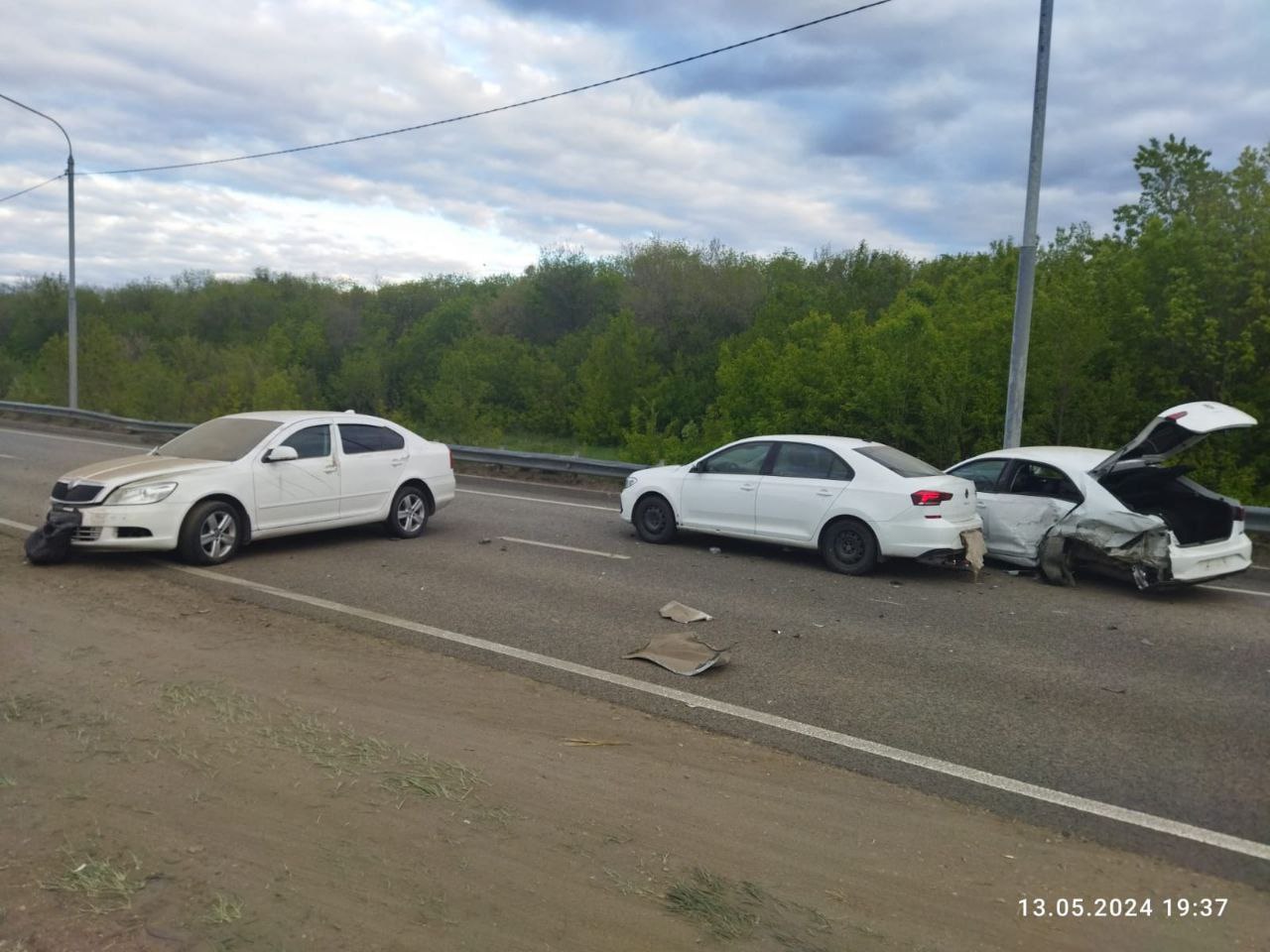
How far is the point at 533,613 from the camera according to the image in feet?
28.4

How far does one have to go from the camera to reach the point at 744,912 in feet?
12.5

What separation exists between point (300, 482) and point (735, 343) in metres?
34.8

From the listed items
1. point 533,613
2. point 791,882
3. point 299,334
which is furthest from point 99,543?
point 299,334

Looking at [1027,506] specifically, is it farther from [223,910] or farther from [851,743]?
[223,910]

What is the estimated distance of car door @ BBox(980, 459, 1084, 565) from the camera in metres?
10.7

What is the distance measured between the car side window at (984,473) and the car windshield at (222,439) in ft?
25.2

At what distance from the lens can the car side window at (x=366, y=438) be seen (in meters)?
11.6

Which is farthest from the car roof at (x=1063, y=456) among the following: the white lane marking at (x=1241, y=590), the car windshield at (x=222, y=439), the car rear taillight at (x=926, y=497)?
the car windshield at (x=222, y=439)

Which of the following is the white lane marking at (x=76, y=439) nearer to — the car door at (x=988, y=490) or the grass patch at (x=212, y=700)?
the grass patch at (x=212, y=700)

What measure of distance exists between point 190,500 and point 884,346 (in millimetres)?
22057

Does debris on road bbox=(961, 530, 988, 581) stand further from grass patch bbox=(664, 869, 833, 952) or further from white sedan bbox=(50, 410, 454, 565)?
grass patch bbox=(664, 869, 833, 952)

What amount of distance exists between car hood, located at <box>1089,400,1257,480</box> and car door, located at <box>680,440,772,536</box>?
3.55 m

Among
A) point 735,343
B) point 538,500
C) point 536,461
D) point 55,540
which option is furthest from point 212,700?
point 735,343

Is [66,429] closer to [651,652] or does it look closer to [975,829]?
[651,652]
